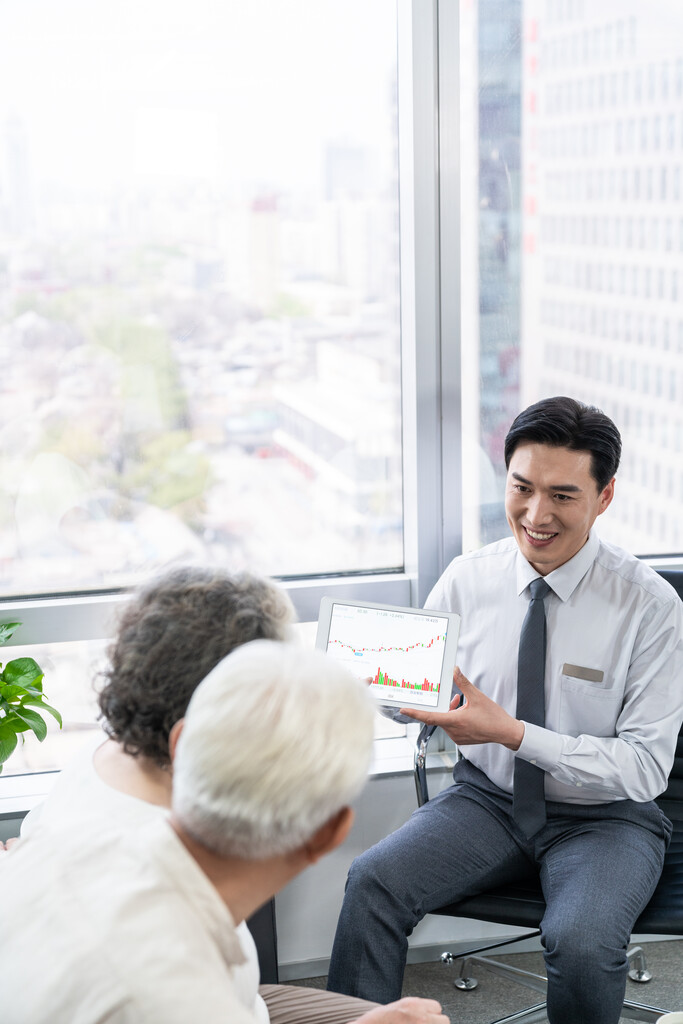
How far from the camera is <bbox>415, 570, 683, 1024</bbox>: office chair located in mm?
2025

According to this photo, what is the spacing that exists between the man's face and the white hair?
4.28ft

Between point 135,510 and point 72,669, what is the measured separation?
510mm

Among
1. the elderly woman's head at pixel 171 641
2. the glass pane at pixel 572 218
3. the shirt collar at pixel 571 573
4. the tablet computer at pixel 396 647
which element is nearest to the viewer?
the elderly woman's head at pixel 171 641

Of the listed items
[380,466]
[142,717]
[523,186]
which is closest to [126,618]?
[142,717]

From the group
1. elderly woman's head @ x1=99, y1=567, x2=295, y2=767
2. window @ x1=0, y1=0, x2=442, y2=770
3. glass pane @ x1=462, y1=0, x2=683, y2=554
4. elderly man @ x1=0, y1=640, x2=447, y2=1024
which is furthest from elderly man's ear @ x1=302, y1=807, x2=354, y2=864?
glass pane @ x1=462, y1=0, x2=683, y2=554

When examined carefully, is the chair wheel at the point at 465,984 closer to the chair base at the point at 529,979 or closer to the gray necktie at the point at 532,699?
the chair base at the point at 529,979

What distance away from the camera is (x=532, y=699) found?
2238 mm

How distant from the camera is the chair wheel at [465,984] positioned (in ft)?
8.45

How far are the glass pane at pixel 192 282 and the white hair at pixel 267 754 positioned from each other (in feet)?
5.84

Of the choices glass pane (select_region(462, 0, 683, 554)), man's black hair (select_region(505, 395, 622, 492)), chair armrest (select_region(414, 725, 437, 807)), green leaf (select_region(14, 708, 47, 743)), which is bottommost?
chair armrest (select_region(414, 725, 437, 807))

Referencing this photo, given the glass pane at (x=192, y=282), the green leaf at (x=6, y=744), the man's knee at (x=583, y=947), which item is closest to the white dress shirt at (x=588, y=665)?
the man's knee at (x=583, y=947)

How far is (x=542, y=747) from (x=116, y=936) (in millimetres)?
1335

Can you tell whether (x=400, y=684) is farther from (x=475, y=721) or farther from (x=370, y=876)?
(x=370, y=876)

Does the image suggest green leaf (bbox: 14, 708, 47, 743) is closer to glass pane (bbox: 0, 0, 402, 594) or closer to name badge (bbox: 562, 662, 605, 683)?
glass pane (bbox: 0, 0, 402, 594)
